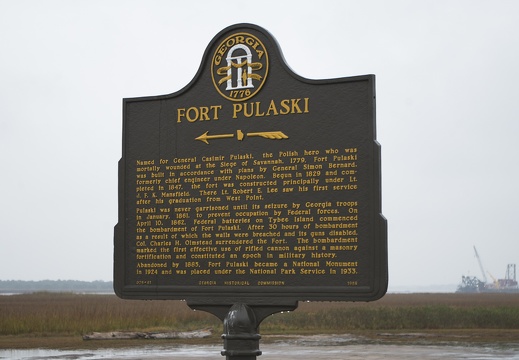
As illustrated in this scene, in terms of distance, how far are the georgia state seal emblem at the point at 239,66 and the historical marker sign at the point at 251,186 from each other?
0.05 feet

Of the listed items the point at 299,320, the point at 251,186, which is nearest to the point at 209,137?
the point at 251,186

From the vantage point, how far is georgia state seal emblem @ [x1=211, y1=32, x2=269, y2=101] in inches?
397

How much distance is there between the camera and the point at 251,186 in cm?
980

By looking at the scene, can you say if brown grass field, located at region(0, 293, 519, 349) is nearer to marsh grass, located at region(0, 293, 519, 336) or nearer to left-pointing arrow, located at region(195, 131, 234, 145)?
marsh grass, located at region(0, 293, 519, 336)

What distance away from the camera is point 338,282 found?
30.3 ft

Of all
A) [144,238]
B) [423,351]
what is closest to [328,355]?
[423,351]

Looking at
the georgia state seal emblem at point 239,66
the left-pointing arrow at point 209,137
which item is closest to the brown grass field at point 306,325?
the left-pointing arrow at point 209,137

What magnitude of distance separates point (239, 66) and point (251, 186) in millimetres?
1486

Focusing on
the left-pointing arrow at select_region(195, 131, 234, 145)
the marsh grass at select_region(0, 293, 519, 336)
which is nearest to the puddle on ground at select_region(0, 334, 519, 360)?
the marsh grass at select_region(0, 293, 519, 336)

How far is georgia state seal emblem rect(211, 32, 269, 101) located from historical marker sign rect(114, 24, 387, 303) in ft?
0.05

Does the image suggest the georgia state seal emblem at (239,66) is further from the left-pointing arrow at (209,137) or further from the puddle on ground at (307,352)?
the puddle on ground at (307,352)

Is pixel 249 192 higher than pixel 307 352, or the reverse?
A: pixel 249 192

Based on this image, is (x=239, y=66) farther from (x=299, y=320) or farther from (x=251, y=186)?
(x=299, y=320)

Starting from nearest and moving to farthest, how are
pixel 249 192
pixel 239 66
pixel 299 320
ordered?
1. pixel 249 192
2. pixel 239 66
3. pixel 299 320
